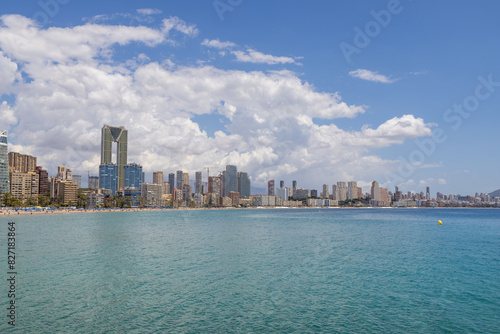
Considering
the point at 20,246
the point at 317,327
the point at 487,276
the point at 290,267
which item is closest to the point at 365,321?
the point at 317,327

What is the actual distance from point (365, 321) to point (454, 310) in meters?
7.94

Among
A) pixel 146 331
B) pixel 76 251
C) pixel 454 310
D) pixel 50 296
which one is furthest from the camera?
pixel 76 251

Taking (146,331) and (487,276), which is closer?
(146,331)

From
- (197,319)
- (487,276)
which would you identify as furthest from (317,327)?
(487,276)

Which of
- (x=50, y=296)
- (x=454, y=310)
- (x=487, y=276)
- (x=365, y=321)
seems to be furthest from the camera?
(x=487, y=276)

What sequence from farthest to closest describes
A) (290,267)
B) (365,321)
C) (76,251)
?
(76,251) → (290,267) → (365,321)

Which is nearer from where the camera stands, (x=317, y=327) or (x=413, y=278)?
(x=317, y=327)

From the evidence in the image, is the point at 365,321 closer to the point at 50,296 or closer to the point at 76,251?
the point at 50,296

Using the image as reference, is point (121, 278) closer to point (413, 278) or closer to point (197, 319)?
point (197, 319)

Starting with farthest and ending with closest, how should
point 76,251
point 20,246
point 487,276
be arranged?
1. point 20,246
2. point 76,251
3. point 487,276

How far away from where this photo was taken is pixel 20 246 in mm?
57250

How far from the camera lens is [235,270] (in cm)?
3966

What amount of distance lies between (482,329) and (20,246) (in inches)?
2464

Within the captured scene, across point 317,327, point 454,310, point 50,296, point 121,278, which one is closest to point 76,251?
point 121,278
